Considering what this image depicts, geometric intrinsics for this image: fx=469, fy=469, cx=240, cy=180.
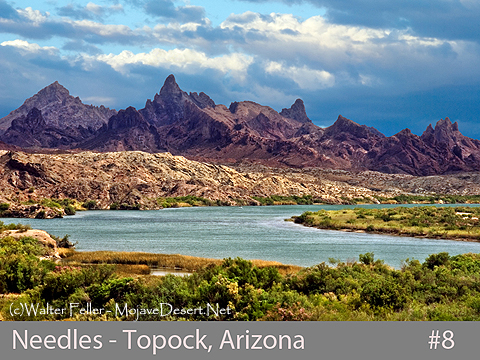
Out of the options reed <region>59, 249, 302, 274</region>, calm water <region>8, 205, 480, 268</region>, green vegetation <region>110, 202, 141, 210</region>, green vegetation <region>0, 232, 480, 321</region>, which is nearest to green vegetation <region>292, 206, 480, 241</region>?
calm water <region>8, 205, 480, 268</region>

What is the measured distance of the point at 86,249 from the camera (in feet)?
161

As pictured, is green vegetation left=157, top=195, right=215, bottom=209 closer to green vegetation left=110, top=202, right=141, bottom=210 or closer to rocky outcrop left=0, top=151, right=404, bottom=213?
rocky outcrop left=0, top=151, right=404, bottom=213

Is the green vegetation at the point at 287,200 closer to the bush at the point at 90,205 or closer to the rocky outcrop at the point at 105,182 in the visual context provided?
the rocky outcrop at the point at 105,182

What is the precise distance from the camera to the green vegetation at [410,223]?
2549 inches

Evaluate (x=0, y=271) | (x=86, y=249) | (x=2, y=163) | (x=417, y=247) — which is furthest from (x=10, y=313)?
(x=2, y=163)

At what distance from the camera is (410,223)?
2876 inches

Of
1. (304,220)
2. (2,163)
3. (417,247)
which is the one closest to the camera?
(417,247)

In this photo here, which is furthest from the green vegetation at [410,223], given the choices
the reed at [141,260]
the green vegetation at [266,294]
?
the green vegetation at [266,294]

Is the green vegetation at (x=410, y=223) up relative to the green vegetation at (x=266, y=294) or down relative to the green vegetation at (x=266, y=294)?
down

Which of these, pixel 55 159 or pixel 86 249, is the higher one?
pixel 55 159

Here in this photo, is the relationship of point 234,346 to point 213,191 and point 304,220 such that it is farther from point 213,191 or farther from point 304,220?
point 213,191

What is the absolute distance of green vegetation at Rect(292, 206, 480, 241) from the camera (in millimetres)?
64750

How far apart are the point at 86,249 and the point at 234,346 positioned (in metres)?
41.4

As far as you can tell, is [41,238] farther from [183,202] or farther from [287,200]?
[287,200]
